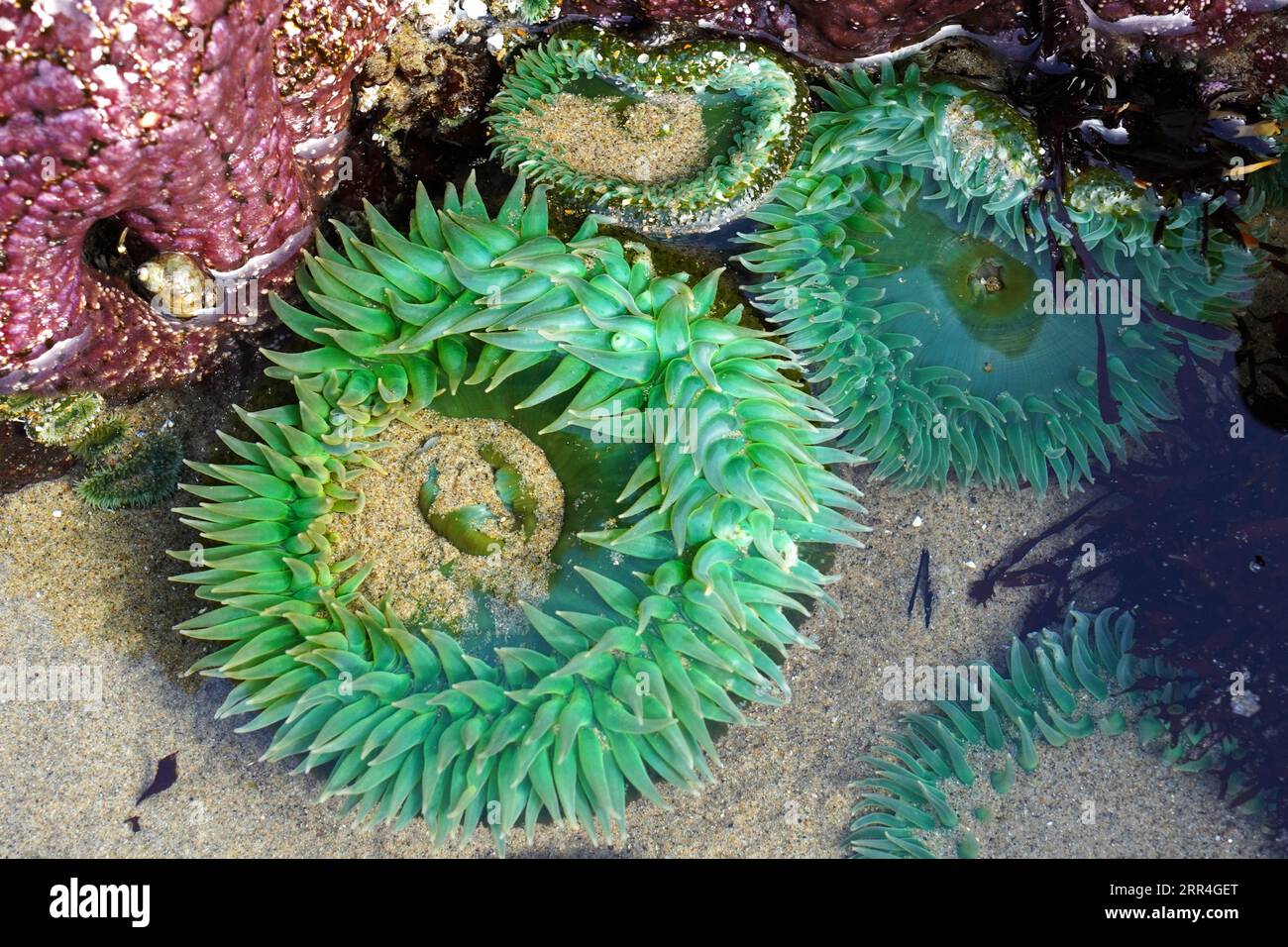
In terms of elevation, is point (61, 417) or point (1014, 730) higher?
point (61, 417)

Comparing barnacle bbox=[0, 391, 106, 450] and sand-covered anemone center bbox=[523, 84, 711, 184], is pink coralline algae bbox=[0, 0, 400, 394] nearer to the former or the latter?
barnacle bbox=[0, 391, 106, 450]

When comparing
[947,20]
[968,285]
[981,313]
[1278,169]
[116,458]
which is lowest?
[116,458]

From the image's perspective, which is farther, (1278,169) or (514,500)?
(1278,169)

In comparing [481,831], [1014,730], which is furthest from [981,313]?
[481,831]

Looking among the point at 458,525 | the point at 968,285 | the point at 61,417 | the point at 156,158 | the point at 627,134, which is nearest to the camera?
the point at 156,158

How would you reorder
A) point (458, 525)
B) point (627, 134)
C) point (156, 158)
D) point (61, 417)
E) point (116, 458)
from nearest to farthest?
point (156, 158) < point (458, 525) < point (627, 134) < point (61, 417) < point (116, 458)

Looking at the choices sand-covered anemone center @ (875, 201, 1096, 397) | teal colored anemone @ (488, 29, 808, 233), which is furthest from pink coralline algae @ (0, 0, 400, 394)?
sand-covered anemone center @ (875, 201, 1096, 397)

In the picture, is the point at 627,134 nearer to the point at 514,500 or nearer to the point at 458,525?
the point at 514,500

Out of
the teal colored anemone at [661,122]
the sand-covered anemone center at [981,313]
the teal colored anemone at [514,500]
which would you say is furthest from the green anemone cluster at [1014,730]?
the teal colored anemone at [661,122]

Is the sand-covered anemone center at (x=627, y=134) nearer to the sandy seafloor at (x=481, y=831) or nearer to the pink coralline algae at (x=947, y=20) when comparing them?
the pink coralline algae at (x=947, y=20)
